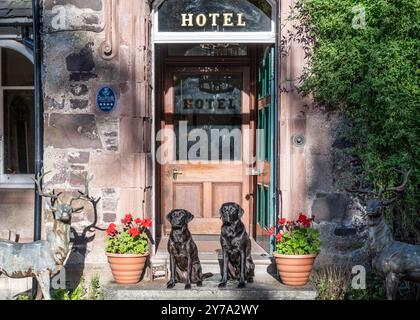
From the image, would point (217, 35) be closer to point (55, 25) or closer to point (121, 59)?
point (121, 59)

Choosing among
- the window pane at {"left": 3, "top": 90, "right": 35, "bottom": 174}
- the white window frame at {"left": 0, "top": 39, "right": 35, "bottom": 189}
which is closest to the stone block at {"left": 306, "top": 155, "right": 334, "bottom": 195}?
the white window frame at {"left": 0, "top": 39, "right": 35, "bottom": 189}

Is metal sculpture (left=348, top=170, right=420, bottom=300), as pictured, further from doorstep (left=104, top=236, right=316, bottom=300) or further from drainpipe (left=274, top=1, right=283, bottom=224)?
drainpipe (left=274, top=1, right=283, bottom=224)

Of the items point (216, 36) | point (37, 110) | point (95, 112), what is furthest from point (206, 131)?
point (37, 110)

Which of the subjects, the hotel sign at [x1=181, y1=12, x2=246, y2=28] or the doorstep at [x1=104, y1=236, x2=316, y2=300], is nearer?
the doorstep at [x1=104, y1=236, x2=316, y2=300]

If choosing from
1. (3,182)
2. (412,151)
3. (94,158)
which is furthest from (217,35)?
(3,182)

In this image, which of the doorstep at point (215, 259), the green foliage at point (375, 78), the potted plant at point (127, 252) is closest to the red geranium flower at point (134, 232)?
the potted plant at point (127, 252)

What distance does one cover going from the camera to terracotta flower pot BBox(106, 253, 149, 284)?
610cm

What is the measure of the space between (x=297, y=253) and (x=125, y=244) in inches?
68.4

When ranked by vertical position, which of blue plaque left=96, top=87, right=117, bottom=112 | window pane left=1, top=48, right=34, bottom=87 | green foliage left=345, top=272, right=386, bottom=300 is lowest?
green foliage left=345, top=272, right=386, bottom=300

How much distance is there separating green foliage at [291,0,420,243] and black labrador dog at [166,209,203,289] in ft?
6.30

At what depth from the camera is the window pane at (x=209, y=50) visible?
8.39 metres

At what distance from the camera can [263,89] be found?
7.58 meters

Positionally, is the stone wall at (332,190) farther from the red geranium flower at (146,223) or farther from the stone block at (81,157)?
the stone block at (81,157)

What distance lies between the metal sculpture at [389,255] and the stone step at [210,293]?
884 millimetres
